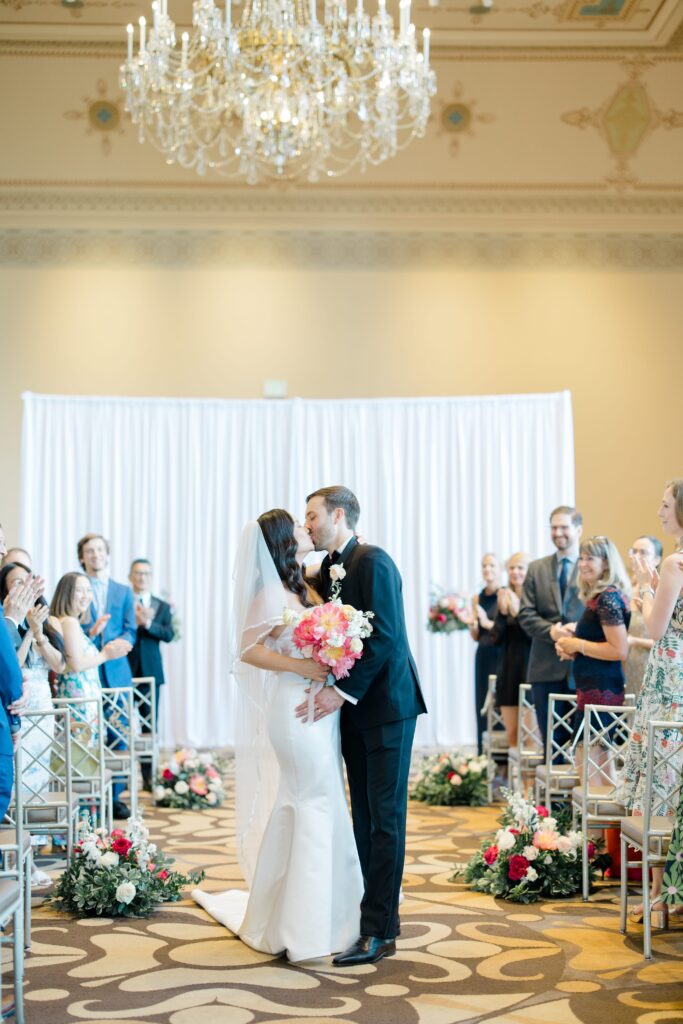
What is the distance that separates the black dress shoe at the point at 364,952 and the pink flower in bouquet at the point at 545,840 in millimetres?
1220

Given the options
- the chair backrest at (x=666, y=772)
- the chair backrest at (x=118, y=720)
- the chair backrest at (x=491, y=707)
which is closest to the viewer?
the chair backrest at (x=666, y=772)

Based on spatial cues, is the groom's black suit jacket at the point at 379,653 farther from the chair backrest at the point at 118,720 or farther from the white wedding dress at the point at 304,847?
the chair backrest at the point at 118,720

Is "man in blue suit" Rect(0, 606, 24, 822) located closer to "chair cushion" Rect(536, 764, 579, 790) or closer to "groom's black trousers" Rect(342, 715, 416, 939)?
"groom's black trousers" Rect(342, 715, 416, 939)

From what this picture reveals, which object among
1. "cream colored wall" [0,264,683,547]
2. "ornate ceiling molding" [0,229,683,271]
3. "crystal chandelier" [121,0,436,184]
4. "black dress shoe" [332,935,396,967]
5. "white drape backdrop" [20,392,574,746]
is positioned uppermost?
"crystal chandelier" [121,0,436,184]

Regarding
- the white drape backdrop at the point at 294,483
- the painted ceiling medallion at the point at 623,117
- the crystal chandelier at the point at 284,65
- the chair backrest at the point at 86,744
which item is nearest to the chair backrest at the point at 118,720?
the chair backrest at the point at 86,744

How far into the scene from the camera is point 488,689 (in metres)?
9.30

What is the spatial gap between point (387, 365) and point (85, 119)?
3.80 metres

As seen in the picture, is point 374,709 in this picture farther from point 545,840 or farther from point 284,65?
point 284,65

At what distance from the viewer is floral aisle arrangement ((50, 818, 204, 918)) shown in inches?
220

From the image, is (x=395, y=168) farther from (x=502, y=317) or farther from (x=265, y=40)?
(x=265, y=40)

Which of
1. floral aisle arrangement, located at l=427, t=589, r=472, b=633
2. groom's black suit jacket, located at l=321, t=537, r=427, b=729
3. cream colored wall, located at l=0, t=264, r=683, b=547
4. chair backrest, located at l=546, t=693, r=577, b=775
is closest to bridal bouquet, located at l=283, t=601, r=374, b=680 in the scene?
groom's black suit jacket, located at l=321, t=537, r=427, b=729

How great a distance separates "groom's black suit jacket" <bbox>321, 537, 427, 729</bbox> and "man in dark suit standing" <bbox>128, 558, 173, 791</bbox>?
183 inches

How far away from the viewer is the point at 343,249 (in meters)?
12.0

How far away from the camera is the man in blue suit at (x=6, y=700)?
4.12 meters
